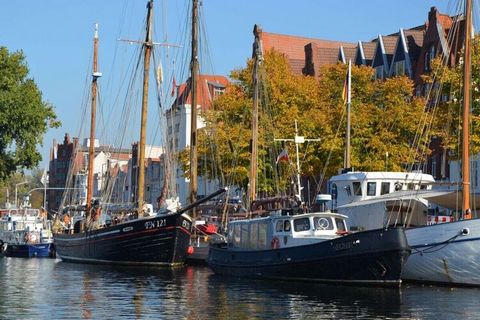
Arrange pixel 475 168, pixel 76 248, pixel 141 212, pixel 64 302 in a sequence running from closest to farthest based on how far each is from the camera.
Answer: pixel 64 302
pixel 141 212
pixel 76 248
pixel 475 168

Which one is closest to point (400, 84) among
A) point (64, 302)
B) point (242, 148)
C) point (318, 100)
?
point (318, 100)

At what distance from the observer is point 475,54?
55.4m

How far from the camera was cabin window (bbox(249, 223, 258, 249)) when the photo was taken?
46938 millimetres

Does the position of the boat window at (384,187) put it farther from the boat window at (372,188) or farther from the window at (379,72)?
the window at (379,72)

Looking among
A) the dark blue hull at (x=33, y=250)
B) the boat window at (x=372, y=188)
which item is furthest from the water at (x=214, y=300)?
the dark blue hull at (x=33, y=250)

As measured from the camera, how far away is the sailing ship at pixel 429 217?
40.0 metres

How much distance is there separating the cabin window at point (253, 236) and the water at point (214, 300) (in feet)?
6.63

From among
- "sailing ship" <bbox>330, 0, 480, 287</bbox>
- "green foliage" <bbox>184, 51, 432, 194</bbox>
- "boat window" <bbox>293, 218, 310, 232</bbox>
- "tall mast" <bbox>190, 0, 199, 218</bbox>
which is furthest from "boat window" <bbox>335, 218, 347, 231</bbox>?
"green foliage" <bbox>184, 51, 432, 194</bbox>

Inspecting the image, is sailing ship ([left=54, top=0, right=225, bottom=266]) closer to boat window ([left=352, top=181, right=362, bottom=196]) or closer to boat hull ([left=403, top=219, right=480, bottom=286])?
boat window ([left=352, top=181, right=362, bottom=196])

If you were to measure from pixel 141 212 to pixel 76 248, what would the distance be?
290 inches

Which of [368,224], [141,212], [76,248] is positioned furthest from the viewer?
[76,248]

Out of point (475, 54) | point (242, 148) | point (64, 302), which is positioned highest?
point (475, 54)

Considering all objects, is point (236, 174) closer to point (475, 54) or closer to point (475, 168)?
point (475, 168)

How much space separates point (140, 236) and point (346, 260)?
18.2 meters
